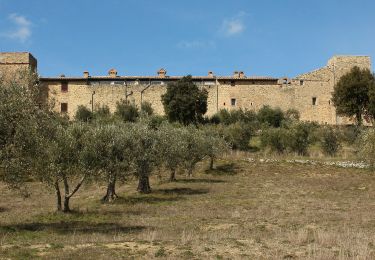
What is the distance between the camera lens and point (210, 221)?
62.7 ft

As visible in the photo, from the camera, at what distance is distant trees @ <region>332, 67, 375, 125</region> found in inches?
2168

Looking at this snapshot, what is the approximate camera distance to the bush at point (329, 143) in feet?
158

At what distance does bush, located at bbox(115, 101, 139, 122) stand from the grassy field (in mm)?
23186

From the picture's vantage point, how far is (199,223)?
18672 mm

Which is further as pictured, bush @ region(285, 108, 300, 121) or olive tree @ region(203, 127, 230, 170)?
bush @ region(285, 108, 300, 121)

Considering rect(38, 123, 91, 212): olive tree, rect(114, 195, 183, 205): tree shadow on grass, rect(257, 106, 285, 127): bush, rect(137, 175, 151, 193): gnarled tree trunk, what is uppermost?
rect(257, 106, 285, 127): bush

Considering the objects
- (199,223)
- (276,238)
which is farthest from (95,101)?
(276,238)

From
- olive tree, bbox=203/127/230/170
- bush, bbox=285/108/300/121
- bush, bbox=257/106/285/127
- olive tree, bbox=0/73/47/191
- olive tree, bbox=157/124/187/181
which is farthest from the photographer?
bush, bbox=285/108/300/121

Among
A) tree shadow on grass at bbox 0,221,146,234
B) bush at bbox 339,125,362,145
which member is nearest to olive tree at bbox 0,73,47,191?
tree shadow on grass at bbox 0,221,146,234

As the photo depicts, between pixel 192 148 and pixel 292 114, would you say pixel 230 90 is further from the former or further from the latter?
pixel 192 148

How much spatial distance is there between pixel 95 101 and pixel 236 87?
1797 cm

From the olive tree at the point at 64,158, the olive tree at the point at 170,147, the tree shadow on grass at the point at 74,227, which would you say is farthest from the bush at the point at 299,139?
the tree shadow on grass at the point at 74,227

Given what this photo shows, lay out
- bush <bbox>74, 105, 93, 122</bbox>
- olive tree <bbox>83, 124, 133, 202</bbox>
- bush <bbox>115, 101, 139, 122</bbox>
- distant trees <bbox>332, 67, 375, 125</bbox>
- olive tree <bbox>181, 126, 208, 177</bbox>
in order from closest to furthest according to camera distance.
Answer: olive tree <bbox>83, 124, 133, 202</bbox>
olive tree <bbox>181, 126, 208, 177</bbox>
distant trees <bbox>332, 67, 375, 125</bbox>
bush <bbox>115, 101, 139, 122</bbox>
bush <bbox>74, 105, 93, 122</bbox>

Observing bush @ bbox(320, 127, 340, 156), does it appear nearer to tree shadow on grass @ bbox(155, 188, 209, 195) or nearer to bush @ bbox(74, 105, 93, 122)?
tree shadow on grass @ bbox(155, 188, 209, 195)
